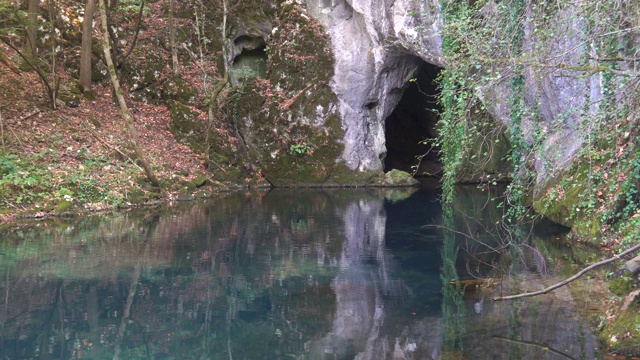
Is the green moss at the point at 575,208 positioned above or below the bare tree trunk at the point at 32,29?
below

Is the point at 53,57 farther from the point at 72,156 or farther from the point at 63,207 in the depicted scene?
the point at 63,207

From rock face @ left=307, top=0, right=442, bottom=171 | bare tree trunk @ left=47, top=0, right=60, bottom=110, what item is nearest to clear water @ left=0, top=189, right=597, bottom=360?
bare tree trunk @ left=47, top=0, right=60, bottom=110

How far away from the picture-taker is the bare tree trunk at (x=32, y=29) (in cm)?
1594

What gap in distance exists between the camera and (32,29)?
16.6 m

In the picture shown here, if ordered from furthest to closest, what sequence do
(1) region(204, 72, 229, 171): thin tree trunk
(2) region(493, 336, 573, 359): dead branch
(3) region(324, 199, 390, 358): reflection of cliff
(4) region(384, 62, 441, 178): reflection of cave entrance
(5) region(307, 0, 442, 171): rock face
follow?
(4) region(384, 62, 441, 178): reflection of cave entrance, (5) region(307, 0, 442, 171): rock face, (1) region(204, 72, 229, 171): thin tree trunk, (3) region(324, 199, 390, 358): reflection of cliff, (2) region(493, 336, 573, 359): dead branch

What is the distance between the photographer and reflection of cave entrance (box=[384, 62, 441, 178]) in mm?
28672

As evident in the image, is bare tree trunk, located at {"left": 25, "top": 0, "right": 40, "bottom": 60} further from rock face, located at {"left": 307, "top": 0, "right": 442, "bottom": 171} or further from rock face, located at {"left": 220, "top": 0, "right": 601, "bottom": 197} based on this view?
rock face, located at {"left": 307, "top": 0, "right": 442, "bottom": 171}

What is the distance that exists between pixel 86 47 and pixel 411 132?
59.5 feet

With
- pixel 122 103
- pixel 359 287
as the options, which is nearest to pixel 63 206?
pixel 122 103

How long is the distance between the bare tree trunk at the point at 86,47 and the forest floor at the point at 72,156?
1.40 feet

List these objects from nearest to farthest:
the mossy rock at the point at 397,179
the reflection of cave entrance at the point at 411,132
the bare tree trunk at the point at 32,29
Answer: the bare tree trunk at the point at 32,29
the mossy rock at the point at 397,179
the reflection of cave entrance at the point at 411,132

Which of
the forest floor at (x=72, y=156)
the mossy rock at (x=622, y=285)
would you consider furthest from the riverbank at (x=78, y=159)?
the mossy rock at (x=622, y=285)

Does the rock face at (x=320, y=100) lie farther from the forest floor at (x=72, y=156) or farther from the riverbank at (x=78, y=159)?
the forest floor at (x=72, y=156)

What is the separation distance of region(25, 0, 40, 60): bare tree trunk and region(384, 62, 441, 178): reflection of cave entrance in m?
17.3
